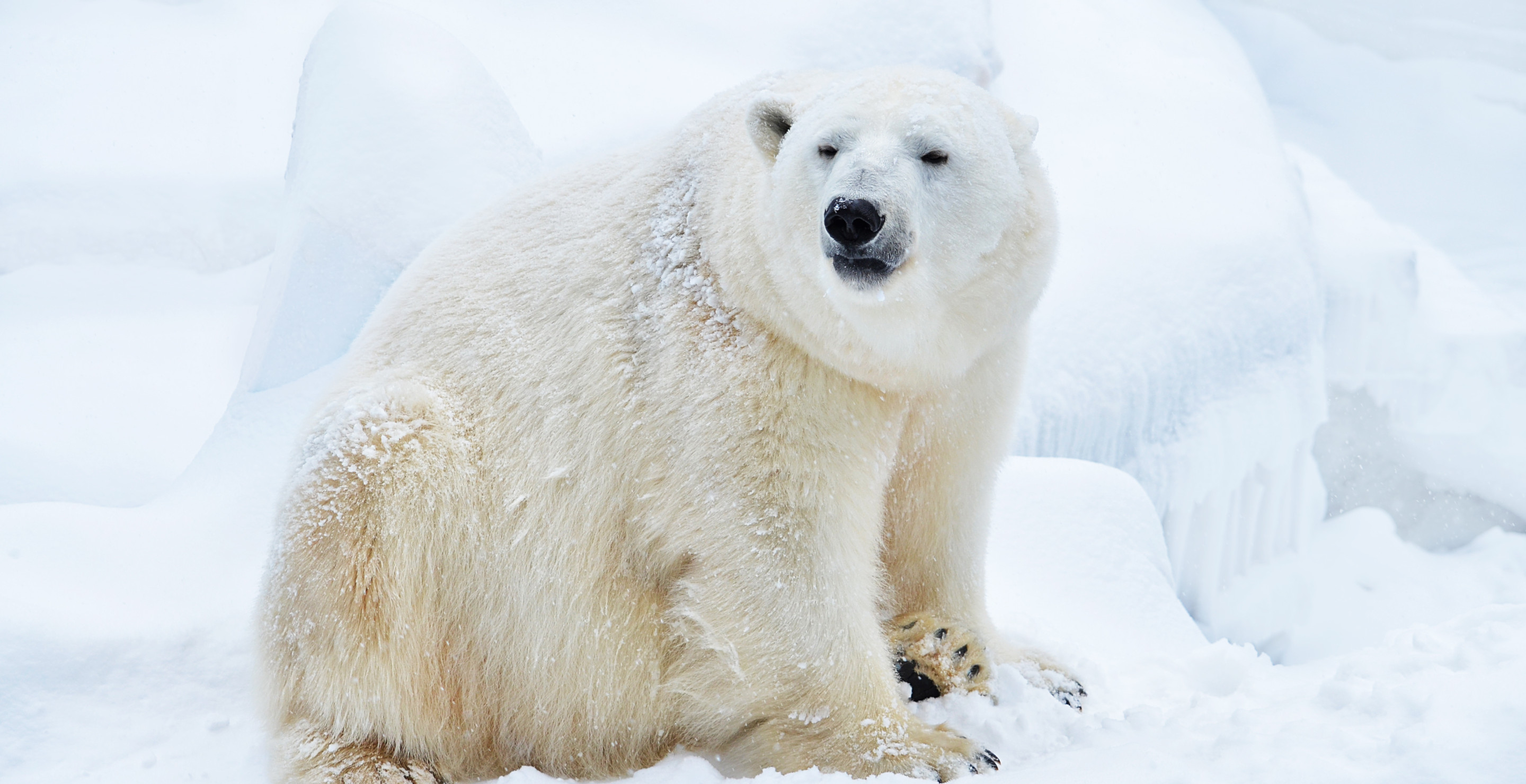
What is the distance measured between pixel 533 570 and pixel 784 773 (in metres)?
0.74

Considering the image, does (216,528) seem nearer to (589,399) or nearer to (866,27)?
(589,399)

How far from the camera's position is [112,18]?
28.1 feet

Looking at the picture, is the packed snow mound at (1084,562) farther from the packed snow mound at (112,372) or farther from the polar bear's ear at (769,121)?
the packed snow mound at (112,372)

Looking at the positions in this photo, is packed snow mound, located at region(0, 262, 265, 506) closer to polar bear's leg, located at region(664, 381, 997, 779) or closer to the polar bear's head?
polar bear's leg, located at region(664, 381, 997, 779)

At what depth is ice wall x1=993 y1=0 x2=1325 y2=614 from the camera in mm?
6062

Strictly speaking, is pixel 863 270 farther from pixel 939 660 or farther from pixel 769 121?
pixel 939 660

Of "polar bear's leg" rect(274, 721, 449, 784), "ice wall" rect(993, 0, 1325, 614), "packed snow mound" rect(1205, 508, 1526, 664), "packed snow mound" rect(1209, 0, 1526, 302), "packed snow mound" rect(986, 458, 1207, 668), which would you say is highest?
"packed snow mound" rect(1209, 0, 1526, 302)

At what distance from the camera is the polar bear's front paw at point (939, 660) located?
8.68ft

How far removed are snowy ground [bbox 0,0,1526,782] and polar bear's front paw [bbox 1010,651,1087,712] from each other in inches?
2.6

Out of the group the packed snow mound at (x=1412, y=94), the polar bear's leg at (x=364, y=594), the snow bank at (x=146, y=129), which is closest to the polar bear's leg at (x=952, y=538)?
the polar bear's leg at (x=364, y=594)

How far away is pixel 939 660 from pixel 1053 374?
3.47 metres

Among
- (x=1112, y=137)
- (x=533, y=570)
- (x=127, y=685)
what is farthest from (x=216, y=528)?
(x=1112, y=137)

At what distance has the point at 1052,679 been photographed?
2.78 metres

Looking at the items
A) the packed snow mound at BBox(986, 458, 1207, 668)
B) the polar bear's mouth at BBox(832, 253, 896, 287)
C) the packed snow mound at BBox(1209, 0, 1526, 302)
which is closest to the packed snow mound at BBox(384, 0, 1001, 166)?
the packed snow mound at BBox(986, 458, 1207, 668)
